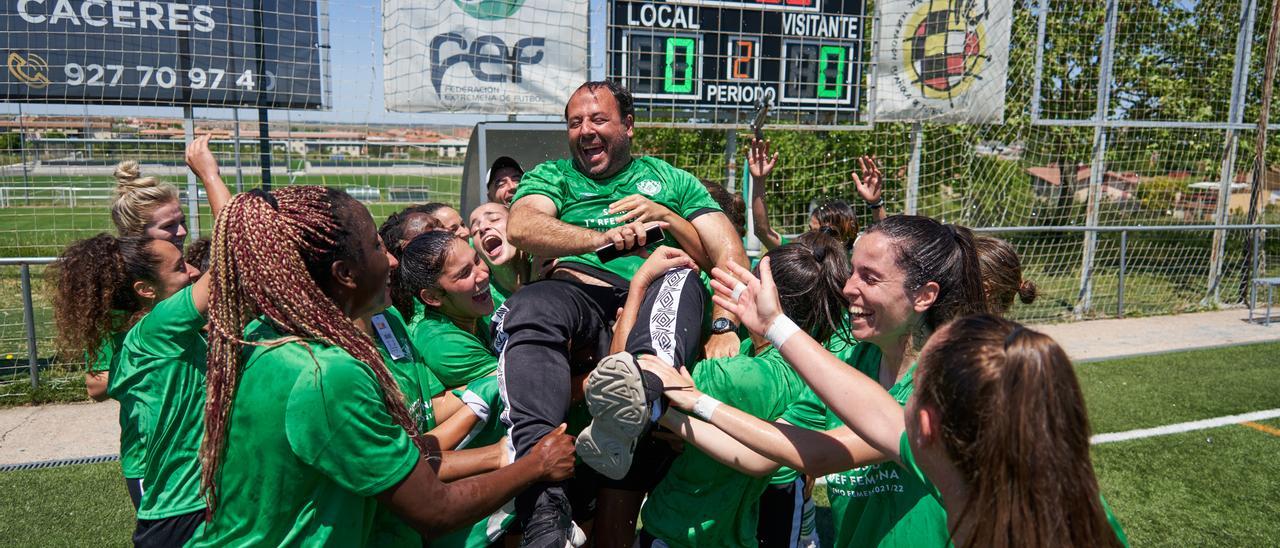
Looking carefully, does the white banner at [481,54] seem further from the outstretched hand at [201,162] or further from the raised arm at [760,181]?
the outstretched hand at [201,162]

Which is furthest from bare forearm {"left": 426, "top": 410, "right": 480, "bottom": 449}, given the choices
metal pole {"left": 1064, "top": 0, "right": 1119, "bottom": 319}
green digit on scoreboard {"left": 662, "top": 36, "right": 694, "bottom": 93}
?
metal pole {"left": 1064, "top": 0, "right": 1119, "bottom": 319}

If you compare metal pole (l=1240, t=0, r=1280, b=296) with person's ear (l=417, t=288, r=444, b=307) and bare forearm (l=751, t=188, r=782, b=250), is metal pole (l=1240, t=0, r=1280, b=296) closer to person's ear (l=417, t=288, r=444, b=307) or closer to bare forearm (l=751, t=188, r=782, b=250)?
bare forearm (l=751, t=188, r=782, b=250)

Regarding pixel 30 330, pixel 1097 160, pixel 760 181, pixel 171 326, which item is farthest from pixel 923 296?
pixel 1097 160

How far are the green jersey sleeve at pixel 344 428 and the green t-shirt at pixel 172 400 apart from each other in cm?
87

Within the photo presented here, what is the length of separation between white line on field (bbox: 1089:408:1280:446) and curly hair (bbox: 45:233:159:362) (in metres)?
6.04

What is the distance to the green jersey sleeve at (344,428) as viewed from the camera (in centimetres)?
175

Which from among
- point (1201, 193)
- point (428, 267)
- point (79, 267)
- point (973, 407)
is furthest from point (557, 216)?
point (1201, 193)

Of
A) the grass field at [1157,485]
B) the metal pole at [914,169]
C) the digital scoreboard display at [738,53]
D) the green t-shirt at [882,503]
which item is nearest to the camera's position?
the green t-shirt at [882,503]

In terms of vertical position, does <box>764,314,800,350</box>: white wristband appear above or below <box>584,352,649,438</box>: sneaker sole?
above

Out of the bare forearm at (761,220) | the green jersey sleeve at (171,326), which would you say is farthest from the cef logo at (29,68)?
the bare forearm at (761,220)

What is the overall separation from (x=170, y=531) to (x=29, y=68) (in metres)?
6.07

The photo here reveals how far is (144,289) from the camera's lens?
321cm

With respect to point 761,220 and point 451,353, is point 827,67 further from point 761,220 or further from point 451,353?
point 451,353

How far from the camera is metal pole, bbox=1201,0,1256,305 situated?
11.0 meters
